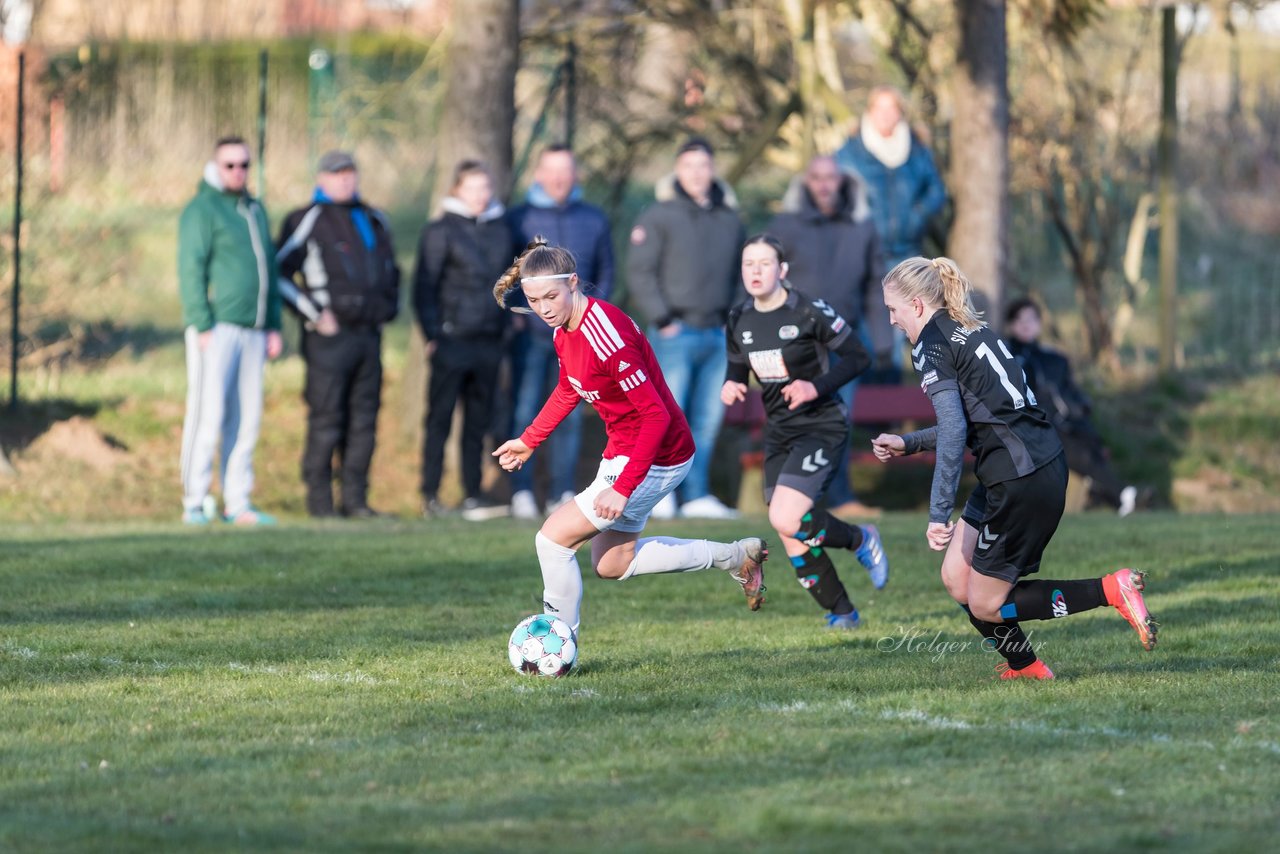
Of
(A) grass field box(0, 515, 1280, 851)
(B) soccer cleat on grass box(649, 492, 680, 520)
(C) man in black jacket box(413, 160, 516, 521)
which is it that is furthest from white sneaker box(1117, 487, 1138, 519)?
(C) man in black jacket box(413, 160, 516, 521)

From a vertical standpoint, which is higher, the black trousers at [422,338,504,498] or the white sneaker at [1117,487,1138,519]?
the black trousers at [422,338,504,498]

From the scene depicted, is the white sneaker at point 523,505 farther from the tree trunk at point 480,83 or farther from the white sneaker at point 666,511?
the tree trunk at point 480,83

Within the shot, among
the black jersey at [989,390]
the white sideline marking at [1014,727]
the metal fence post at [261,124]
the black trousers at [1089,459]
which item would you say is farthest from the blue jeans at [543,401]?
the white sideline marking at [1014,727]

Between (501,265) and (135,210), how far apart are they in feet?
20.9

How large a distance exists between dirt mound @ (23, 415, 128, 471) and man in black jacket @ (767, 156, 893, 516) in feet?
17.8

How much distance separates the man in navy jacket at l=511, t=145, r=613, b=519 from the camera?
1264 centimetres

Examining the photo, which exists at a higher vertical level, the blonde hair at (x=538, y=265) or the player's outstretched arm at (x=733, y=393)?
the blonde hair at (x=538, y=265)

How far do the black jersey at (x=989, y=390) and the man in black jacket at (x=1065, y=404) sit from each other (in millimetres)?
6757

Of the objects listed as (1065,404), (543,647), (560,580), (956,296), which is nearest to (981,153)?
(1065,404)

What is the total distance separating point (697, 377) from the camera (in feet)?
41.0

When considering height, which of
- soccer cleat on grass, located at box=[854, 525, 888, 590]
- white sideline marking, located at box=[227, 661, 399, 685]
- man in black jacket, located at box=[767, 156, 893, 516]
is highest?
man in black jacket, located at box=[767, 156, 893, 516]

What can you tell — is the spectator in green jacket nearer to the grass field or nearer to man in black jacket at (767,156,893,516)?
the grass field

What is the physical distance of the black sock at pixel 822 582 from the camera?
8234mm

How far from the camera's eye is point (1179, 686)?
21.9 feet
